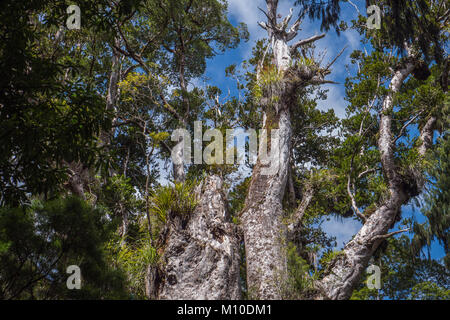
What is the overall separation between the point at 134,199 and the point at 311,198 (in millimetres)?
5287

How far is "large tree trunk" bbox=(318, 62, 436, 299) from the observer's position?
651 centimetres

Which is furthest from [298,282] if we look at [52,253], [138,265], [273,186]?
[52,253]

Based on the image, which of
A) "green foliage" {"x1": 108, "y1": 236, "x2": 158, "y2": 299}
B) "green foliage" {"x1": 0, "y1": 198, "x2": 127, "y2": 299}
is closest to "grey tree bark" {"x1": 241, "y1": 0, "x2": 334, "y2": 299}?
"green foliage" {"x1": 108, "y1": 236, "x2": 158, "y2": 299}

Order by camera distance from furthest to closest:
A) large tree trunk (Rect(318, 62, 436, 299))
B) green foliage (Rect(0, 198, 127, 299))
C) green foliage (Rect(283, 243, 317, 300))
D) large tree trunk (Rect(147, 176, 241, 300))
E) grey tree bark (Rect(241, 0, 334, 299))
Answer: grey tree bark (Rect(241, 0, 334, 299))
large tree trunk (Rect(318, 62, 436, 299))
green foliage (Rect(283, 243, 317, 300))
large tree trunk (Rect(147, 176, 241, 300))
green foliage (Rect(0, 198, 127, 299))

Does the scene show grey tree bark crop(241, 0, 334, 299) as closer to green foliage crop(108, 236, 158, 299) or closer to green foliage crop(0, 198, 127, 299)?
green foliage crop(108, 236, 158, 299)

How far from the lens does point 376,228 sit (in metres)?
7.31

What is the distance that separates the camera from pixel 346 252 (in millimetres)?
7000

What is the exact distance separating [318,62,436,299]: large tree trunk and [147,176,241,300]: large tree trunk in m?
1.82

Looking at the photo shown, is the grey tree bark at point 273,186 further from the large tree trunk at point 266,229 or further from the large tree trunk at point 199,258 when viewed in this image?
the large tree trunk at point 199,258

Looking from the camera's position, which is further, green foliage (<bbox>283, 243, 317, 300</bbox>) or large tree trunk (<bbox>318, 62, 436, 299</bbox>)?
large tree trunk (<bbox>318, 62, 436, 299</bbox>)

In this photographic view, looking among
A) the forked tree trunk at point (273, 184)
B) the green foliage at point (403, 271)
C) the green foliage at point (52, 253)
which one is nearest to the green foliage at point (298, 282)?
the forked tree trunk at point (273, 184)

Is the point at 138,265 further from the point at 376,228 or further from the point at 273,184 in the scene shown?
the point at 376,228

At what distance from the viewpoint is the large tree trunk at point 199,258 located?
6.15 m

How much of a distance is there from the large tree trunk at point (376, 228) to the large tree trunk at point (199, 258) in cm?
182
